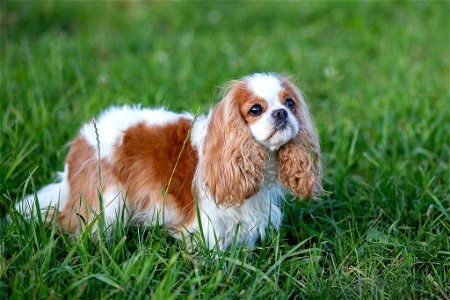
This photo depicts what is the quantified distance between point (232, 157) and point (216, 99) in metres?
1.84

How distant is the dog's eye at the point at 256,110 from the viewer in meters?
2.91

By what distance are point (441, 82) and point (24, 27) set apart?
501 centimetres

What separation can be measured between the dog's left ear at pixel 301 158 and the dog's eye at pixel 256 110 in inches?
8.9

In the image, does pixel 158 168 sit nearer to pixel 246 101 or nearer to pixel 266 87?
pixel 246 101

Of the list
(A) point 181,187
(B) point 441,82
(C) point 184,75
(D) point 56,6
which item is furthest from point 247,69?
(D) point 56,6

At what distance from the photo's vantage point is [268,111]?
287 centimetres

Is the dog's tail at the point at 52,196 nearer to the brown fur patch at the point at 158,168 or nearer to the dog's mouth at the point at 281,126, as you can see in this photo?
the brown fur patch at the point at 158,168

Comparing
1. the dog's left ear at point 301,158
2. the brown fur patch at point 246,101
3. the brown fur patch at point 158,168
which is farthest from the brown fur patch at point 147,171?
the dog's left ear at point 301,158

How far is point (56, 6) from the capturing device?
303 inches

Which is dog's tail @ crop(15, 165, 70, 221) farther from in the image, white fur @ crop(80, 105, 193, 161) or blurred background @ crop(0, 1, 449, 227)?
white fur @ crop(80, 105, 193, 161)

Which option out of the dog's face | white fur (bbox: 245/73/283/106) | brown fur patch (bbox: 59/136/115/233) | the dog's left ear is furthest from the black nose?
brown fur patch (bbox: 59/136/115/233)

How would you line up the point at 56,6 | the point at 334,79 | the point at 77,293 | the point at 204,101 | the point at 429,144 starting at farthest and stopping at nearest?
the point at 56,6 < the point at 334,79 < the point at 204,101 < the point at 429,144 < the point at 77,293

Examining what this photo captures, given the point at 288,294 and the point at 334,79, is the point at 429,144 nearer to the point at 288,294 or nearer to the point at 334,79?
the point at 334,79

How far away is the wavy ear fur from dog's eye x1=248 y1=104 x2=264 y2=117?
6cm
